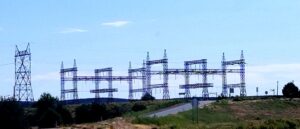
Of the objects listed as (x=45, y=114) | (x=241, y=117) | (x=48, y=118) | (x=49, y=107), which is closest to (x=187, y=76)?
(x=49, y=107)

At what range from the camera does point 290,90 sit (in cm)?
9869

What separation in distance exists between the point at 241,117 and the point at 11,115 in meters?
19.2

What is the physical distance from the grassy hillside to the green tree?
57.8 ft

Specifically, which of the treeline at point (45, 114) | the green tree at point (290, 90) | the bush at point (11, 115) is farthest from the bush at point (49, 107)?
the green tree at point (290, 90)

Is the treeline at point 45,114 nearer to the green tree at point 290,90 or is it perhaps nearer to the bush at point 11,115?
the bush at point 11,115

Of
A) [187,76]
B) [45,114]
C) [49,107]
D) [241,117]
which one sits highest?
[187,76]

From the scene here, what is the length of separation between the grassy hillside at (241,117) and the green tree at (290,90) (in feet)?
57.8

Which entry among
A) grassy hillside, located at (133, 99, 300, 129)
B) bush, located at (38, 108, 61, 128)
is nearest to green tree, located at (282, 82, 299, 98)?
grassy hillside, located at (133, 99, 300, 129)

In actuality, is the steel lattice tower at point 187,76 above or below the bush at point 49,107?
above

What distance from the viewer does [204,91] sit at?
431ft

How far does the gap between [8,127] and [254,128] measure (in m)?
21.5


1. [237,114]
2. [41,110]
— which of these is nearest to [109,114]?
[41,110]

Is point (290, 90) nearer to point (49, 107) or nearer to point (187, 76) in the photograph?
point (49, 107)

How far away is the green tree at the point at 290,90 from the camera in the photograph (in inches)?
3807
